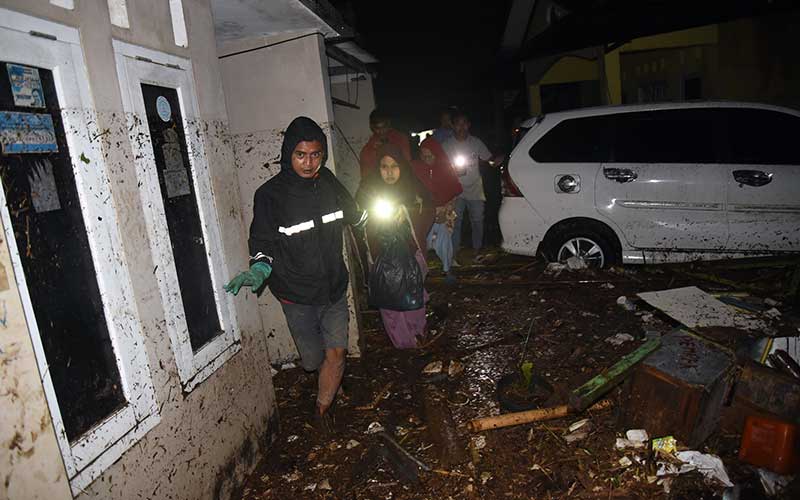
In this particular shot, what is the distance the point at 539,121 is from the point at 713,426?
359 cm

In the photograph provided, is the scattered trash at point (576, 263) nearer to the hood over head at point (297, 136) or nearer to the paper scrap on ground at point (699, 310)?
the paper scrap on ground at point (699, 310)

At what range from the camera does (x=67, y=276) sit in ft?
6.12

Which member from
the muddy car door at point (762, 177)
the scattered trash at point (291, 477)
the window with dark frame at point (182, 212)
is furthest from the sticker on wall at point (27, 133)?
the muddy car door at point (762, 177)

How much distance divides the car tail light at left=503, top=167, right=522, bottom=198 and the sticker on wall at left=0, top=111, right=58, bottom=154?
4441 millimetres

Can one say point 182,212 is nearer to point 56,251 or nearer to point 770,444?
point 56,251

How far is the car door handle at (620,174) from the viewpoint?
4.99 metres

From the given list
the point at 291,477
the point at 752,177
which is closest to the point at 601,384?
the point at 291,477

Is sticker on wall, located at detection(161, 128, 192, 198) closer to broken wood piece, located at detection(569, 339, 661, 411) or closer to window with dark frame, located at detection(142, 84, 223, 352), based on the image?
window with dark frame, located at detection(142, 84, 223, 352)

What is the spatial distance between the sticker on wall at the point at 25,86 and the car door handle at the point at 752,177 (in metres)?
5.59

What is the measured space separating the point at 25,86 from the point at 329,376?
93.6 inches

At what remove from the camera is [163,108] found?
2.46m

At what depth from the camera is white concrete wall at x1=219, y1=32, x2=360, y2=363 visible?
153 inches

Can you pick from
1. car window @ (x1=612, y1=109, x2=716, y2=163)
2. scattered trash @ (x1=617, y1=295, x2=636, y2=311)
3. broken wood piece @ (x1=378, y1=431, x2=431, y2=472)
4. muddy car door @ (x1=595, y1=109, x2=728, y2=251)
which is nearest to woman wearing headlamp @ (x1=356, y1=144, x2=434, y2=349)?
broken wood piece @ (x1=378, y1=431, x2=431, y2=472)

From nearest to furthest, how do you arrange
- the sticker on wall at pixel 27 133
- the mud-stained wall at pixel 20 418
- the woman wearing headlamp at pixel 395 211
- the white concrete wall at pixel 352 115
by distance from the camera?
1. the mud-stained wall at pixel 20 418
2. the sticker on wall at pixel 27 133
3. the woman wearing headlamp at pixel 395 211
4. the white concrete wall at pixel 352 115
